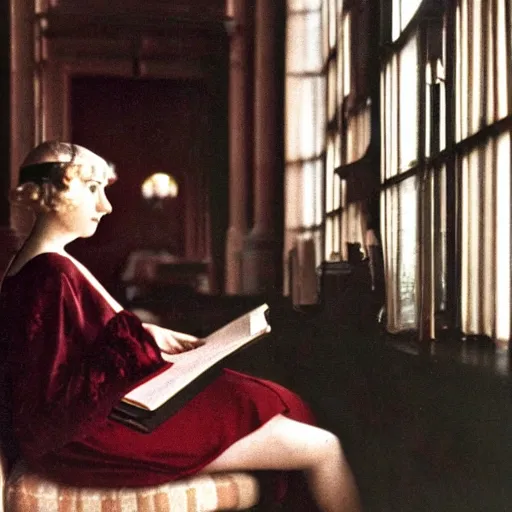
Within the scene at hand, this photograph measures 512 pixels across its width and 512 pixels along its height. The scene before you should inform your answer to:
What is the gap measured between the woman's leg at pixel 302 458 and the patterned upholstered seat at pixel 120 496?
2.3 inches

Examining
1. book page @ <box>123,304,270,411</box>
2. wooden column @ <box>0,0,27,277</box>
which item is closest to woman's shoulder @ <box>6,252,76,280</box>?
wooden column @ <box>0,0,27,277</box>

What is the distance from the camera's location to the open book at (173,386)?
2.08 metres

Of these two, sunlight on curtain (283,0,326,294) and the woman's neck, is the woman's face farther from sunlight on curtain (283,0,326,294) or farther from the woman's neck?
sunlight on curtain (283,0,326,294)

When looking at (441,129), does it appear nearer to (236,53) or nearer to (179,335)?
(236,53)

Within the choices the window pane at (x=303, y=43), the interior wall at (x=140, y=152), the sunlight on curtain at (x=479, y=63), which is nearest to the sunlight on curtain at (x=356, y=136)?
the window pane at (x=303, y=43)

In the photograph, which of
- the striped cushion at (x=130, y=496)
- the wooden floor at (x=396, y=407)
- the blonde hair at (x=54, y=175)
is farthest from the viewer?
the wooden floor at (x=396, y=407)

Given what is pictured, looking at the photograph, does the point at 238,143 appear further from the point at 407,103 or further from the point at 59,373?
the point at 59,373

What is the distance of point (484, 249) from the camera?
2336 mm

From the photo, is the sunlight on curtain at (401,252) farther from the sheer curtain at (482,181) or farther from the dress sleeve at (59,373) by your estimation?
the dress sleeve at (59,373)

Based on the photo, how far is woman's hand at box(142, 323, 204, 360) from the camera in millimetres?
2193

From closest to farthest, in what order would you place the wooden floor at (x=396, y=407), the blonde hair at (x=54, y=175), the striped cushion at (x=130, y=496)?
the striped cushion at (x=130, y=496) < the blonde hair at (x=54, y=175) < the wooden floor at (x=396, y=407)

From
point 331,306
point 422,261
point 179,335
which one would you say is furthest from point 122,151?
point 422,261

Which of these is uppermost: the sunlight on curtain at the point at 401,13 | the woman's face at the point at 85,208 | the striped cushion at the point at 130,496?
the sunlight on curtain at the point at 401,13

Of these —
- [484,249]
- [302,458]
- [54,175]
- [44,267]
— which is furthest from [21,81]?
[484,249]
